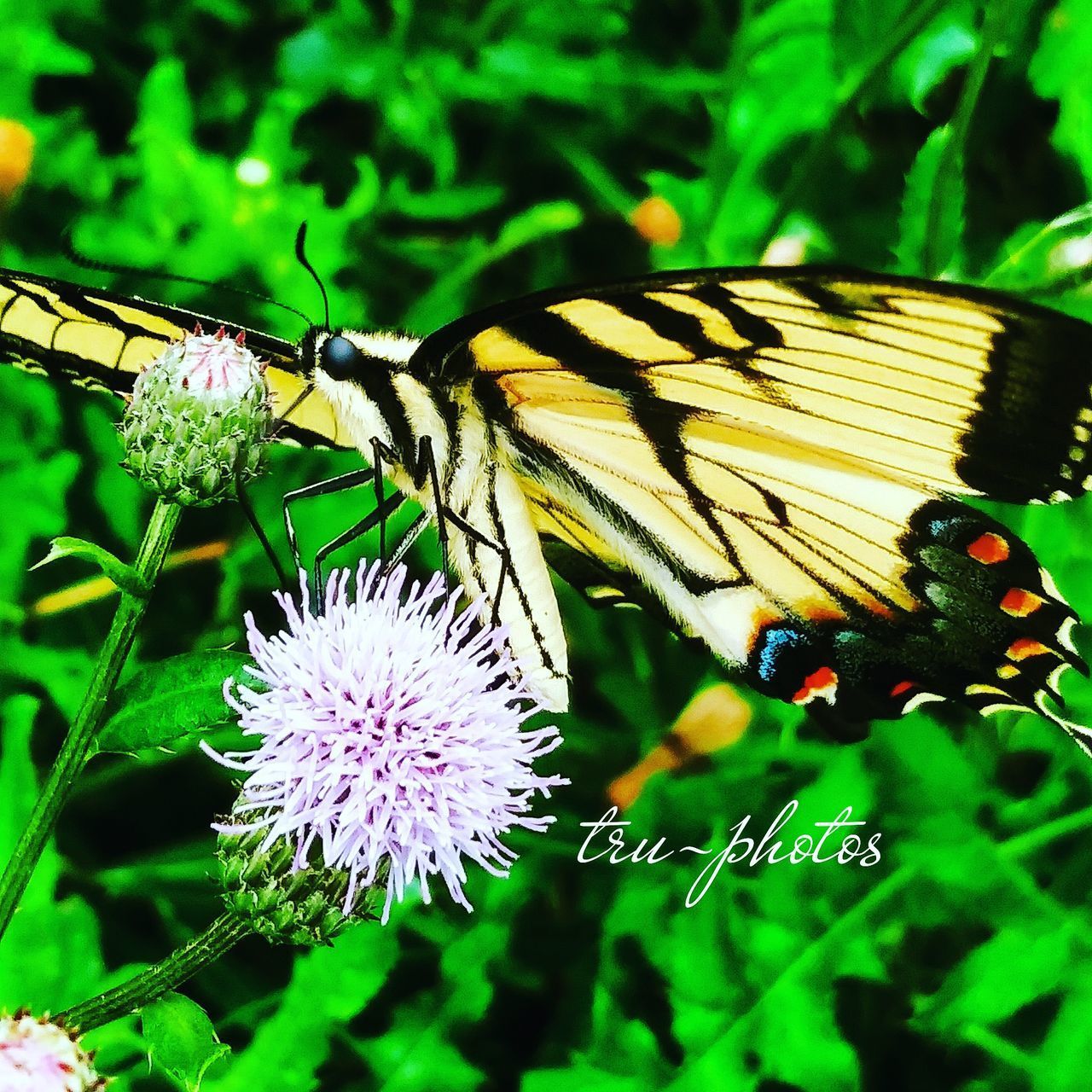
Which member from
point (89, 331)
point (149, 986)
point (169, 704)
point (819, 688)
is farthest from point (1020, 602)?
point (89, 331)

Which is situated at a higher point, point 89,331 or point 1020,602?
point 89,331

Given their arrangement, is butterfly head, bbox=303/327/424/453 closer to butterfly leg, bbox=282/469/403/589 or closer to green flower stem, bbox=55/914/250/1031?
butterfly leg, bbox=282/469/403/589

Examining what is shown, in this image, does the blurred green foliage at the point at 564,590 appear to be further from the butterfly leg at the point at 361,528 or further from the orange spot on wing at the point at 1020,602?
the butterfly leg at the point at 361,528

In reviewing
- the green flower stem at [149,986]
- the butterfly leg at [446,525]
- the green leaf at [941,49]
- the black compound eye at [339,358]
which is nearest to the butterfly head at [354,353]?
the black compound eye at [339,358]

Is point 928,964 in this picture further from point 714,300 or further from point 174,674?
point 174,674

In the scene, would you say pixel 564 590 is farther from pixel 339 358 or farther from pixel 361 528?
pixel 339 358
